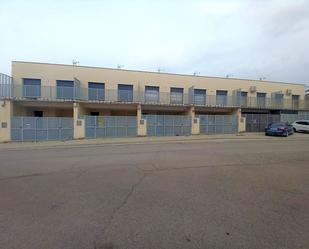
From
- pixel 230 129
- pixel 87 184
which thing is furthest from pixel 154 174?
pixel 230 129

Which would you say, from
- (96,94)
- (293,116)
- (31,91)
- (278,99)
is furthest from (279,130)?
(31,91)

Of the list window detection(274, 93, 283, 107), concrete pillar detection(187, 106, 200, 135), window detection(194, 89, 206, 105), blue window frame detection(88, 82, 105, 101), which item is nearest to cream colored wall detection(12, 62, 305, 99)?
window detection(274, 93, 283, 107)

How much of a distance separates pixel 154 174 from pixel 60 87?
67.5ft

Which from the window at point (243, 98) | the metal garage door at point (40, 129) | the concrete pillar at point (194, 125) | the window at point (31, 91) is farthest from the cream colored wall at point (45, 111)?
the window at point (243, 98)

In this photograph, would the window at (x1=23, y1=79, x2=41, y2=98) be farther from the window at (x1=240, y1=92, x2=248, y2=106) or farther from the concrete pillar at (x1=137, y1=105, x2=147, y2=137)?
the window at (x1=240, y1=92, x2=248, y2=106)

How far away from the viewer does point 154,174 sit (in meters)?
7.54

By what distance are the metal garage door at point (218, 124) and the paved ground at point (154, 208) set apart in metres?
19.7

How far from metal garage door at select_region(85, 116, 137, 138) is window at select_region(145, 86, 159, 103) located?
408 cm

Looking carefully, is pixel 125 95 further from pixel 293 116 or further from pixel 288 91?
pixel 288 91

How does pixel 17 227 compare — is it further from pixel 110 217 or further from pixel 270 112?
pixel 270 112

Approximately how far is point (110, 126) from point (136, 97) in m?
5.23

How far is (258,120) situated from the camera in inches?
1222

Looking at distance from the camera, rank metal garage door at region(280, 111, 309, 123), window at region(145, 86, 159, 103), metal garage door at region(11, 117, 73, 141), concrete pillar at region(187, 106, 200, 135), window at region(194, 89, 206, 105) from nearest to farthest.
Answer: metal garage door at region(11, 117, 73, 141)
concrete pillar at region(187, 106, 200, 135)
window at region(145, 86, 159, 103)
window at region(194, 89, 206, 105)
metal garage door at region(280, 111, 309, 123)

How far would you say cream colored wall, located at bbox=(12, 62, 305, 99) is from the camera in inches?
1039
